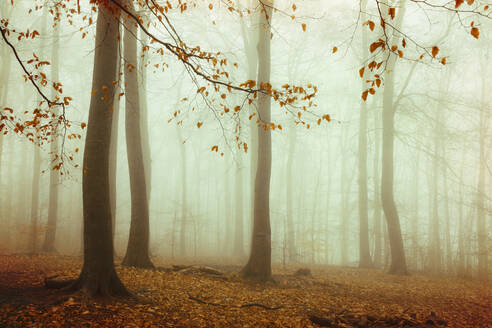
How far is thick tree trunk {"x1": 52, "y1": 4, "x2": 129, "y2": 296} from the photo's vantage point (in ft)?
16.9

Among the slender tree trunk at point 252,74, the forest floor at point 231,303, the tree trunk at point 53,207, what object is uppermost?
the slender tree trunk at point 252,74

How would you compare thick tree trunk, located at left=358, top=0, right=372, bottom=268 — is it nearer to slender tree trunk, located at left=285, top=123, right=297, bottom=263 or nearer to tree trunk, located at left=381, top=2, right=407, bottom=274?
tree trunk, located at left=381, top=2, right=407, bottom=274

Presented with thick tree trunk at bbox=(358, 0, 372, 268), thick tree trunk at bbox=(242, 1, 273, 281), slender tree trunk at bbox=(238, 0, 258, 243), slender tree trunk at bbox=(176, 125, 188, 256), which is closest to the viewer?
thick tree trunk at bbox=(242, 1, 273, 281)

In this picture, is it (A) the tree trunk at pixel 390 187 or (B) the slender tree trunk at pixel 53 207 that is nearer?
(A) the tree trunk at pixel 390 187

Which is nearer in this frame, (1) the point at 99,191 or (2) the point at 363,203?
(1) the point at 99,191

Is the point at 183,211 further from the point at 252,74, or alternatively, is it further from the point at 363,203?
the point at 363,203

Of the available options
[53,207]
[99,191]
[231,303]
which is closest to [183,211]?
[53,207]

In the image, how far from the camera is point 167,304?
548cm

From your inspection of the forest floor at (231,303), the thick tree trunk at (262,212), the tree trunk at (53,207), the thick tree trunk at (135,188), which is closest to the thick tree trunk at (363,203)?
the forest floor at (231,303)

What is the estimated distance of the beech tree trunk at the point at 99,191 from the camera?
514cm

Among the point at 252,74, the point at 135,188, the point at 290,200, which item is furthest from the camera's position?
the point at 290,200

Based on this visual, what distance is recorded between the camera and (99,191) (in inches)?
206

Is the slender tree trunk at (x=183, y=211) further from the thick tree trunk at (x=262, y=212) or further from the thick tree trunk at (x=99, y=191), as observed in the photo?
the thick tree trunk at (x=99, y=191)

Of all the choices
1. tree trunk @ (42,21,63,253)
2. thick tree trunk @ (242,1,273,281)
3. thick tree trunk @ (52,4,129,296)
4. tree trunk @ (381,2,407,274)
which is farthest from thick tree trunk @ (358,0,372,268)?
tree trunk @ (42,21,63,253)
